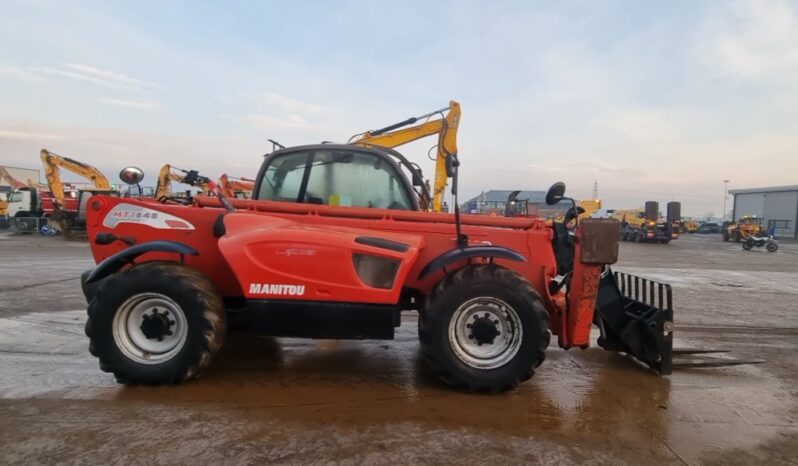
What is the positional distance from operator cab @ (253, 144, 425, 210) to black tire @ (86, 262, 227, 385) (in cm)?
140

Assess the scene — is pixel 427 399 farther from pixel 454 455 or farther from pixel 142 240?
pixel 142 240

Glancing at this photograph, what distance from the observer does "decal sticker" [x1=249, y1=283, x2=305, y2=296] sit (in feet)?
12.4

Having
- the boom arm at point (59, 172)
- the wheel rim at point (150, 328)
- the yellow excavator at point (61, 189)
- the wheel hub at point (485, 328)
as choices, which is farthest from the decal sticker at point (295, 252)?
the boom arm at point (59, 172)

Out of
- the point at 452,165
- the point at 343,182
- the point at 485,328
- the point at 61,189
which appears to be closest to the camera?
the point at 452,165

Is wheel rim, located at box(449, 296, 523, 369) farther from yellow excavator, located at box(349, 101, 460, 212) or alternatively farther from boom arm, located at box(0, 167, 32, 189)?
boom arm, located at box(0, 167, 32, 189)

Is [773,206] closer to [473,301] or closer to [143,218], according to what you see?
[473,301]

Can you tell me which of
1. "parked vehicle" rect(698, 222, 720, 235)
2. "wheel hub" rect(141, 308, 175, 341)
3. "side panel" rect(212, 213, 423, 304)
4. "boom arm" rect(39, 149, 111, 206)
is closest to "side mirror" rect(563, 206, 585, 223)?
"side panel" rect(212, 213, 423, 304)

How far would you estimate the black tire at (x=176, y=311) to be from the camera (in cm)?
382

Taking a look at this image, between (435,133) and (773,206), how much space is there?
214 ft

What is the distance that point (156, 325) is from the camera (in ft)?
13.0

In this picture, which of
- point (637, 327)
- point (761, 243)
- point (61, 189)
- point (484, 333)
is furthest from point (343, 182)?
point (761, 243)

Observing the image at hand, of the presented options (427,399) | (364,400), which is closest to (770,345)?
(427,399)

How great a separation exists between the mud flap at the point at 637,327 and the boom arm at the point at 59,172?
26.7m

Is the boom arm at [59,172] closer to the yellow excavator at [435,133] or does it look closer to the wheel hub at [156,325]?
the yellow excavator at [435,133]
